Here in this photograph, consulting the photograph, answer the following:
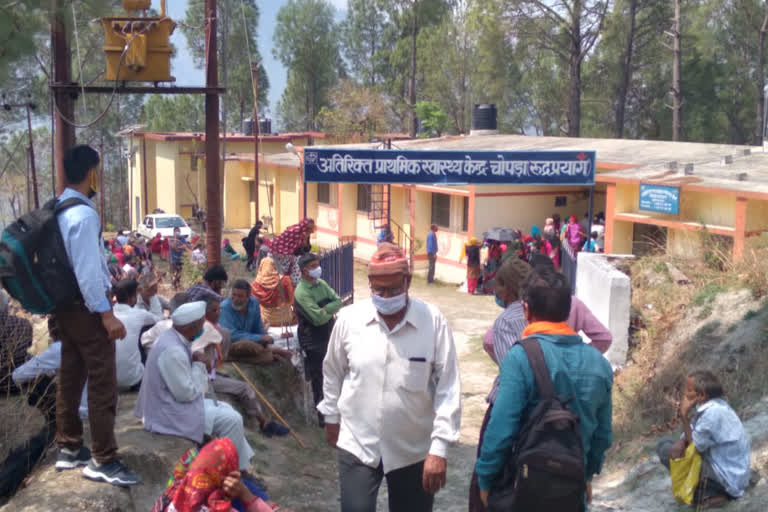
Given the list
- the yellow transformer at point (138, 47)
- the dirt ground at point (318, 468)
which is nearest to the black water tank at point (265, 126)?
the dirt ground at point (318, 468)

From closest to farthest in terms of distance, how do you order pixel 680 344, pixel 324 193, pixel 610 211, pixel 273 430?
pixel 273 430, pixel 680 344, pixel 610 211, pixel 324 193

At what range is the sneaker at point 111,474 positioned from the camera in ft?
14.8

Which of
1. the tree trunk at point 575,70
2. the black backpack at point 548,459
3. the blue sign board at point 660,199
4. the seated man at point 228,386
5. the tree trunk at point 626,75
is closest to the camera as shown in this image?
the black backpack at point 548,459

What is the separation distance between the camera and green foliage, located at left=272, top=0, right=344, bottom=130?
5616 centimetres

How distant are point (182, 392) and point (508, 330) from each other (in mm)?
1998

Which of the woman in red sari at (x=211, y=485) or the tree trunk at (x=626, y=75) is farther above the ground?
the tree trunk at (x=626, y=75)

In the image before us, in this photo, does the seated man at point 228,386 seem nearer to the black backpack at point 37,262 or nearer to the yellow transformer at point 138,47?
the black backpack at point 37,262

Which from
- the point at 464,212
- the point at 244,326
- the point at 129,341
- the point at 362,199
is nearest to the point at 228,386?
the point at 129,341

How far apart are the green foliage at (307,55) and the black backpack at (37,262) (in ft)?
172

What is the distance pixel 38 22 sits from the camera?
6.49m

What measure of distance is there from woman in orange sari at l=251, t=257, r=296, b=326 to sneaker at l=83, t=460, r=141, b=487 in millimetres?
4685

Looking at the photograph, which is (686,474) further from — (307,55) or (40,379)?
(307,55)

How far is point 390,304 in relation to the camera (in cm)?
373

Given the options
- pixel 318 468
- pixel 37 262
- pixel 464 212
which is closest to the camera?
pixel 37 262
